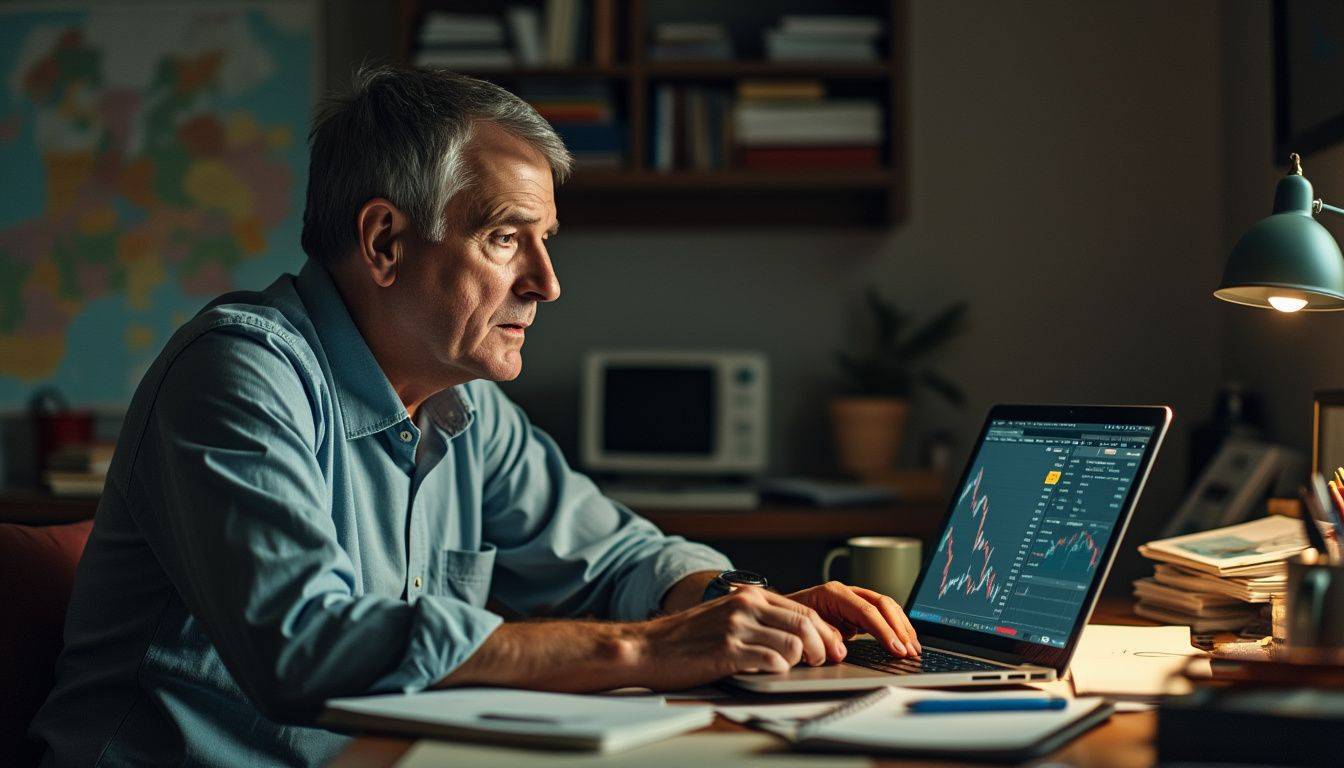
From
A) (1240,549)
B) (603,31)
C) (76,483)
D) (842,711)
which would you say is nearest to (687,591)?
(842,711)

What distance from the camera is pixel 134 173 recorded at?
124 inches

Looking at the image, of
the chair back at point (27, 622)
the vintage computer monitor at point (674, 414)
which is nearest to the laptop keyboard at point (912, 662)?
the chair back at point (27, 622)

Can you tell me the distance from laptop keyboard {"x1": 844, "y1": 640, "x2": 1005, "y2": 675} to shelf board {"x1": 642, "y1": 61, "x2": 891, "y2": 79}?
1.87 meters

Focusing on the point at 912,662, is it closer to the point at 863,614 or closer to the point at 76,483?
the point at 863,614

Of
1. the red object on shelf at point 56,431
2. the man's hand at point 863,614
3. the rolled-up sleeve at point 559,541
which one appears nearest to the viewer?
the man's hand at point 863,614

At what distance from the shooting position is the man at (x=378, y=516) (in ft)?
3.21

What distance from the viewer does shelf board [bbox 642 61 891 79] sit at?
2754 mm

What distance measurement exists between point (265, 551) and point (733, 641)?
0.39m

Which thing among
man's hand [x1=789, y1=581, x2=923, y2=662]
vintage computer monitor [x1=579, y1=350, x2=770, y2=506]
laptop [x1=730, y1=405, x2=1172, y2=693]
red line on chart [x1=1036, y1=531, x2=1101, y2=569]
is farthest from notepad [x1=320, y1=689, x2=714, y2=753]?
vintage computer monitor [x1=579, y1=350, x2=770, y2=506]

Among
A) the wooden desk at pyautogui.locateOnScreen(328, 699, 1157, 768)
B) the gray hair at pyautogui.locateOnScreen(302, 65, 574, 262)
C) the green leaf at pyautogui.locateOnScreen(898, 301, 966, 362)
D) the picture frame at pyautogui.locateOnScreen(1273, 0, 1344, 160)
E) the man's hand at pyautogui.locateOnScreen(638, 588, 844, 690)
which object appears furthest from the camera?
the green leaf at pyautogui.locateOnScreen(898, 301, 966, 362)

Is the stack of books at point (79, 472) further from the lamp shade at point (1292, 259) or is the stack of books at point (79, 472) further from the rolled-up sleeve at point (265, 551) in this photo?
the lamp shade at point (1292, 259)

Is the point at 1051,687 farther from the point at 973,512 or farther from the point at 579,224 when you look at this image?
the point at 579,224

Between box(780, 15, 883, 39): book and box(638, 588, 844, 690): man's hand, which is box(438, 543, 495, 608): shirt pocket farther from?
box(780, 15, 883, 39): book

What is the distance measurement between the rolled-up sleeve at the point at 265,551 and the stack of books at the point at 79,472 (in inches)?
66.9
